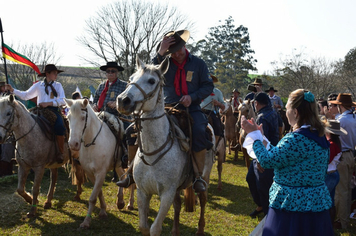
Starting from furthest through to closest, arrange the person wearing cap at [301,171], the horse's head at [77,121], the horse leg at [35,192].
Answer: the horse leg at [35,192] → the horse's head at [77,121] → the person wearing cap at [301,171]

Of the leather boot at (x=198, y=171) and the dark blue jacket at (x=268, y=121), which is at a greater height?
the dark blue jacket at (x=268, y=121)

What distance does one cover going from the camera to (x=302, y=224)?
3.02 m

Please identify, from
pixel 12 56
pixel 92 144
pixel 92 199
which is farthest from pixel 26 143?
pixel 12 56

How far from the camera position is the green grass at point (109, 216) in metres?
6.05

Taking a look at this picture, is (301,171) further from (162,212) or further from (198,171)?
(198,171)

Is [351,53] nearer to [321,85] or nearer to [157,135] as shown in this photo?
[321,85]

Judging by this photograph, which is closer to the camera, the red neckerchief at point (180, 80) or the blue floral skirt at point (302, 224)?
the blue floral skirt at point (302, 224)

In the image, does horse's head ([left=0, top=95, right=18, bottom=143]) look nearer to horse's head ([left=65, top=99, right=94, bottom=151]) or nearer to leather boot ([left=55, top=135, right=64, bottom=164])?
leather boot ([left=55, top=135, right=64, bottom=164])

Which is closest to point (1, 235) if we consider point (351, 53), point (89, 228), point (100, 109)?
point (89, 228)

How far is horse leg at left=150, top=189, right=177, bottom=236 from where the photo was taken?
402 cm

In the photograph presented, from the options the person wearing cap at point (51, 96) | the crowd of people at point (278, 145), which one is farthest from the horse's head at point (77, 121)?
the person wearing cap at point (51, 96)

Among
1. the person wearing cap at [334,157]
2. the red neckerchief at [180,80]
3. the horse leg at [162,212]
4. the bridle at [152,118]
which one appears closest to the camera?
the bridle at [152,118]

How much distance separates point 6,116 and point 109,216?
2917 mm

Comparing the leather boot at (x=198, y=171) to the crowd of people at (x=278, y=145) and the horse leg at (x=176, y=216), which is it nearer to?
the crowd of people at (x=278, y=145)
